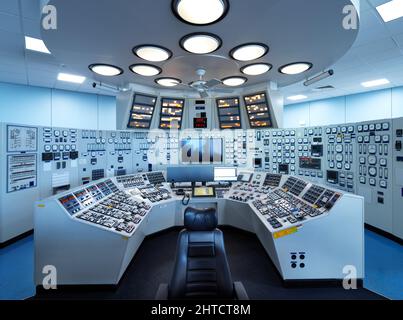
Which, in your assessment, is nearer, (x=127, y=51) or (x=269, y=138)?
(x=127, y=51)

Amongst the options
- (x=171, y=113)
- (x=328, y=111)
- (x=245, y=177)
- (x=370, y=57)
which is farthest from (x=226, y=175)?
(x=328, y=111)

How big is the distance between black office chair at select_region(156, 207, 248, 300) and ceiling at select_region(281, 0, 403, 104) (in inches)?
114

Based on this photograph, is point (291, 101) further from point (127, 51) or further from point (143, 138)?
point (127, 51)

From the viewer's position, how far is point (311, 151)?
3.62 m

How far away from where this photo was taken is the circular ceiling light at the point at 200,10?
4.59 feet

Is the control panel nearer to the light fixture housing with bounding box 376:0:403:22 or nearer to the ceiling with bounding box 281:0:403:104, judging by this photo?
the ceiling with bounding box 281:0:403:104

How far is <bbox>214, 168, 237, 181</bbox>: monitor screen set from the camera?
3432mm

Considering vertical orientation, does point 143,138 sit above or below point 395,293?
above

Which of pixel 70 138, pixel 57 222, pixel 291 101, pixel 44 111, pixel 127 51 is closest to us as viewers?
pixel 57 222

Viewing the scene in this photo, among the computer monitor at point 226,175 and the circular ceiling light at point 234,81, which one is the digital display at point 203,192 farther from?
the circular ceiling light at point 234,81

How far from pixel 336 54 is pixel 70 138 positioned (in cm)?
417

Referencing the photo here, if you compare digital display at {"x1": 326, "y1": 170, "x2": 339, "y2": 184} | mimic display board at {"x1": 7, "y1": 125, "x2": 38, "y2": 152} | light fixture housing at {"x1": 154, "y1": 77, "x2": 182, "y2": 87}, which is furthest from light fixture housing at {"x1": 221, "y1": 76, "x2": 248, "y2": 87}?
mimic display board at {"x1": 7, "y1": 125, "x2": 38, "y2": 152}

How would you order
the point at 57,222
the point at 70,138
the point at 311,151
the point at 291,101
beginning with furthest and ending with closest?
the point at 291,101 < the point at 311,151 < the point at 70,138 < the point at 57,222

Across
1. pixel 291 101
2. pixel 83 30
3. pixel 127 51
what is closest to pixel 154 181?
pixel 127 51
